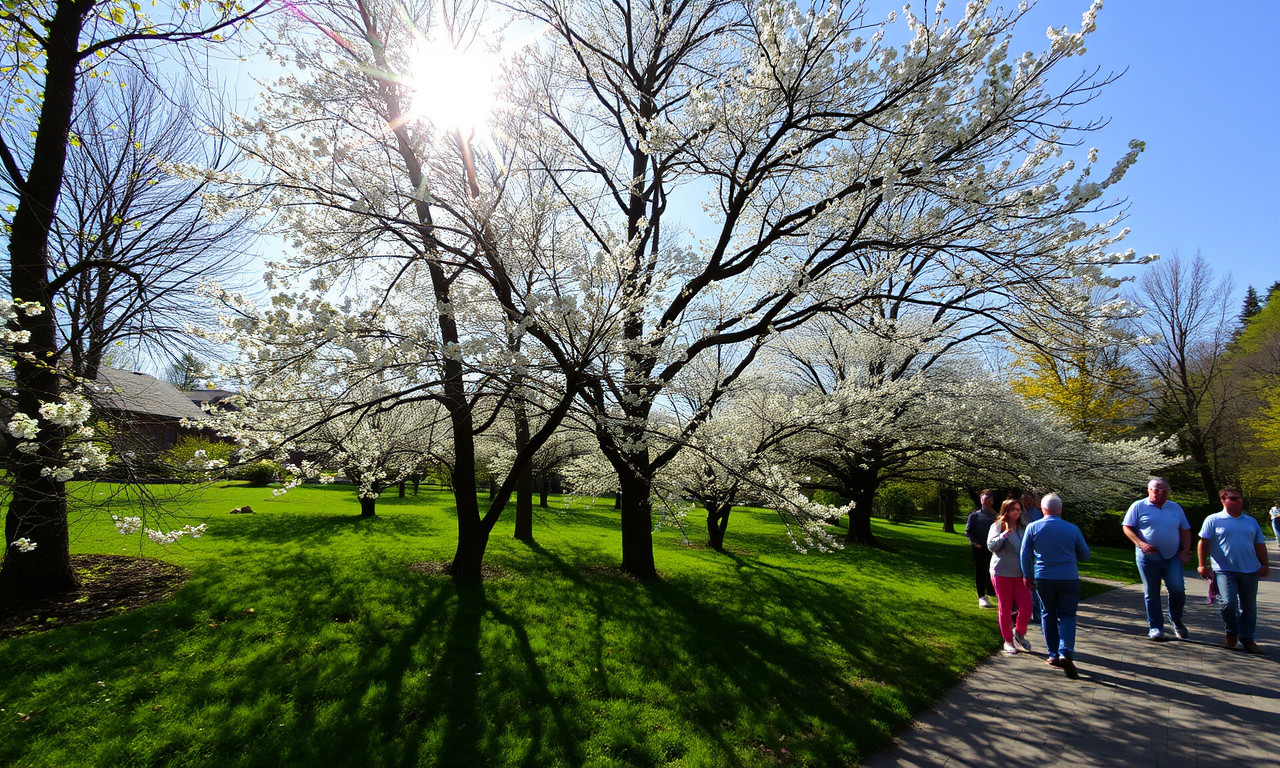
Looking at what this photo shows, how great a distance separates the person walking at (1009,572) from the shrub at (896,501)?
66.0 feet

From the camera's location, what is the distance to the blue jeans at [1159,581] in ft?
19.6

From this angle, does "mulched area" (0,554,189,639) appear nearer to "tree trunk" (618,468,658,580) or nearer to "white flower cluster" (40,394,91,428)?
"white flower cluster" (40,394,91,428)

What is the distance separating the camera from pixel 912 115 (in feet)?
18.1

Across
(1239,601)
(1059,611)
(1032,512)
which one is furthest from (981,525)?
(1239,601)

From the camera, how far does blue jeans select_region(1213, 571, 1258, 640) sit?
5.63 metres

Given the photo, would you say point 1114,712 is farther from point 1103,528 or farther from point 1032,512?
point 1103,528

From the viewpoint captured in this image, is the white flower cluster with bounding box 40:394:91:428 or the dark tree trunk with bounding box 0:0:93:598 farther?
the dark tree trunk with bounding box 0:0:93:598

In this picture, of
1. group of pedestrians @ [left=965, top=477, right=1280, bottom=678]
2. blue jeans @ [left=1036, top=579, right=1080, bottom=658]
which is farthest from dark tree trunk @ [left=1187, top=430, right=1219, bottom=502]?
blue jeans @ [left=1036, top=579, right=1080, bottom=658]

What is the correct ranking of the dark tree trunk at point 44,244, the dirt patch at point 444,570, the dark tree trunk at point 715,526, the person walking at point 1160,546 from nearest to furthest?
1. the dark tree trunk at point 44,244
2. the person walking at point 1160,546
3. the dirt patch at point 444,570
4. the dark tree trunk at point 715,526

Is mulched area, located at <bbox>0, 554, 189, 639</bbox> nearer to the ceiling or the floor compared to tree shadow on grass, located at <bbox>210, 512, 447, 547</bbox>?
nearer to the ceiling

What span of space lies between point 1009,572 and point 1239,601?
2694 mm

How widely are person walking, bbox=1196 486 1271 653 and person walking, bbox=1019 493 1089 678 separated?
2222mm

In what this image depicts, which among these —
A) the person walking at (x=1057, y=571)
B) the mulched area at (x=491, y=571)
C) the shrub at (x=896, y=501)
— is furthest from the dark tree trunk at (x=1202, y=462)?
the mulched area at (x=491, y=571)

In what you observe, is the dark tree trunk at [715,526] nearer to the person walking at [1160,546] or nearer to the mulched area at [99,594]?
the person walking at [1160,546]
